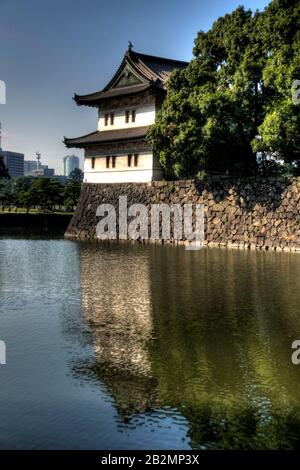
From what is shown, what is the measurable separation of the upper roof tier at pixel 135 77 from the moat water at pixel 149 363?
2624cm

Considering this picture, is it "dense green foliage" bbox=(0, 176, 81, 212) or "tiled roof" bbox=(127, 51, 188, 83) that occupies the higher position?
"tiled roof" bbox=(127, 51, 188, 83)

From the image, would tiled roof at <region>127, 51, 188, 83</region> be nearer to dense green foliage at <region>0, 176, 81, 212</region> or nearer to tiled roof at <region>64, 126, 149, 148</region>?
tiled roof at <region>64, 126, 149, 148</region>

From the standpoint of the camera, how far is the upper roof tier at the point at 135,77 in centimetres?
4310

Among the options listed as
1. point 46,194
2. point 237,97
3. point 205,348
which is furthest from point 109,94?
point 205,348

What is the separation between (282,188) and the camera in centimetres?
3391

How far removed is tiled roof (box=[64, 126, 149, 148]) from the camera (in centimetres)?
4272

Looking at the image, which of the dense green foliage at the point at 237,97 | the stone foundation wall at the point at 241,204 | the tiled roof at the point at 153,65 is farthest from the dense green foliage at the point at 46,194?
the dense green foliage at the point at 237,97

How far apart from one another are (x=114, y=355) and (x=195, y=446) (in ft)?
12.9

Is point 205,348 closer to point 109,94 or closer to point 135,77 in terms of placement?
point 135,77

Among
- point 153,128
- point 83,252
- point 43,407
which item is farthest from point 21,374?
point 153,128

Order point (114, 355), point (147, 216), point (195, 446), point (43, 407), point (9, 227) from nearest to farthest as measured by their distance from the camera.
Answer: point (195, 446)
point (43, 407)
point (114, 355)
point (147, 216)
point (9, 227)

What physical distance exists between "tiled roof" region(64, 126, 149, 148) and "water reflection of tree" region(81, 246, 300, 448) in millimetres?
22784

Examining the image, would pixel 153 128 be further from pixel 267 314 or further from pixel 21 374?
pixel 21 374

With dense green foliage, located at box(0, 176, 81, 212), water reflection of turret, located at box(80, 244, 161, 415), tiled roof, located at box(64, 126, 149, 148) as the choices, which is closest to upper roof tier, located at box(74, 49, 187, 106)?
tiled roof, located at box(64, 126, 149, 148)
